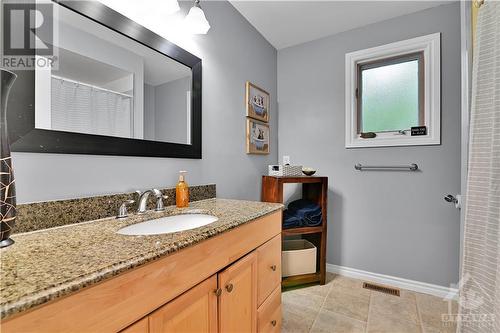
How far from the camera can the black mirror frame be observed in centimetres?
80

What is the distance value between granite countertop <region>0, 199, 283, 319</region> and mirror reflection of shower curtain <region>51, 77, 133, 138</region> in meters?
0.41

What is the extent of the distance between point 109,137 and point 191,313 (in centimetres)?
83

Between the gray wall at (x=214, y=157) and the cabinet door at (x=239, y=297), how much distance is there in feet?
2.14

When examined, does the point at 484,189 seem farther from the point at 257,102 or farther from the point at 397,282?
the point at 257,102

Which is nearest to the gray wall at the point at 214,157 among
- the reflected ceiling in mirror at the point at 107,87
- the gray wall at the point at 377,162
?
the reflected ceiling in mirror at the point at 107,87

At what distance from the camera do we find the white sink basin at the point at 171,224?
987 millimetres

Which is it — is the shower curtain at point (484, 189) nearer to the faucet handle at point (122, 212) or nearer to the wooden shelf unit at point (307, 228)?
the wooden shelf unit at point (307, 228)

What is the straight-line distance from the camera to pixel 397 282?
79.0 inches

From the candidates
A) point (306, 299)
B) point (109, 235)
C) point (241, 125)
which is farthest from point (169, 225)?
point (306, 299)

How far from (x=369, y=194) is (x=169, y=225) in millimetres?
1828

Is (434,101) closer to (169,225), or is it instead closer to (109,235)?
(169,225)

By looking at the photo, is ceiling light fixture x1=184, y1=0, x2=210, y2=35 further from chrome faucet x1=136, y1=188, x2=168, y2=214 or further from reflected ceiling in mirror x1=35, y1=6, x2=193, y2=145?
chrome faucet x1=136, y1=188, x2=168, y2=214

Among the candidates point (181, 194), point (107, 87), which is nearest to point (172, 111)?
point (107, 87)

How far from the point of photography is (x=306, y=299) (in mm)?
1833
